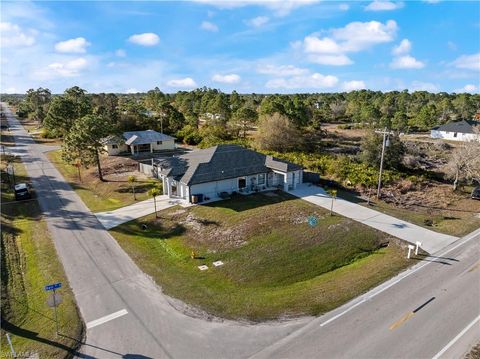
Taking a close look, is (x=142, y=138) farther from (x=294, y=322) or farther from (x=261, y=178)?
(x=294, y=322)

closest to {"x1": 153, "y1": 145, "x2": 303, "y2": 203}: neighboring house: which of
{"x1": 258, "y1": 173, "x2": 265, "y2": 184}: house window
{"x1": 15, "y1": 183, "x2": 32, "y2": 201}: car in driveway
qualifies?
{"x1": 258, "y1": 173, "x2": 265, "y2": 184}: house window

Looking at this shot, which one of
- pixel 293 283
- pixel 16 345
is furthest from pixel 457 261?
pixel 16 345

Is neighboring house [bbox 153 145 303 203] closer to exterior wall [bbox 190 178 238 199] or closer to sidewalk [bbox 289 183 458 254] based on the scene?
exterior wall [bbox 190 178 238 199]

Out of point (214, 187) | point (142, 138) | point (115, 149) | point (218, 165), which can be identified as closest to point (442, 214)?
point (214, 187)

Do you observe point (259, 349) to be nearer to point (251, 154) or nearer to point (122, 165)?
point (251, 154)

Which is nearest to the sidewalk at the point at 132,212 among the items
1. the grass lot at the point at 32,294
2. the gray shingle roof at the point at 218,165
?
the gray shingle roof at the point at 218,165

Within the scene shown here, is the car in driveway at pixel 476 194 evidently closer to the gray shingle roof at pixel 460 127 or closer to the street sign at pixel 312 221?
the street sign at pixel 312 221
